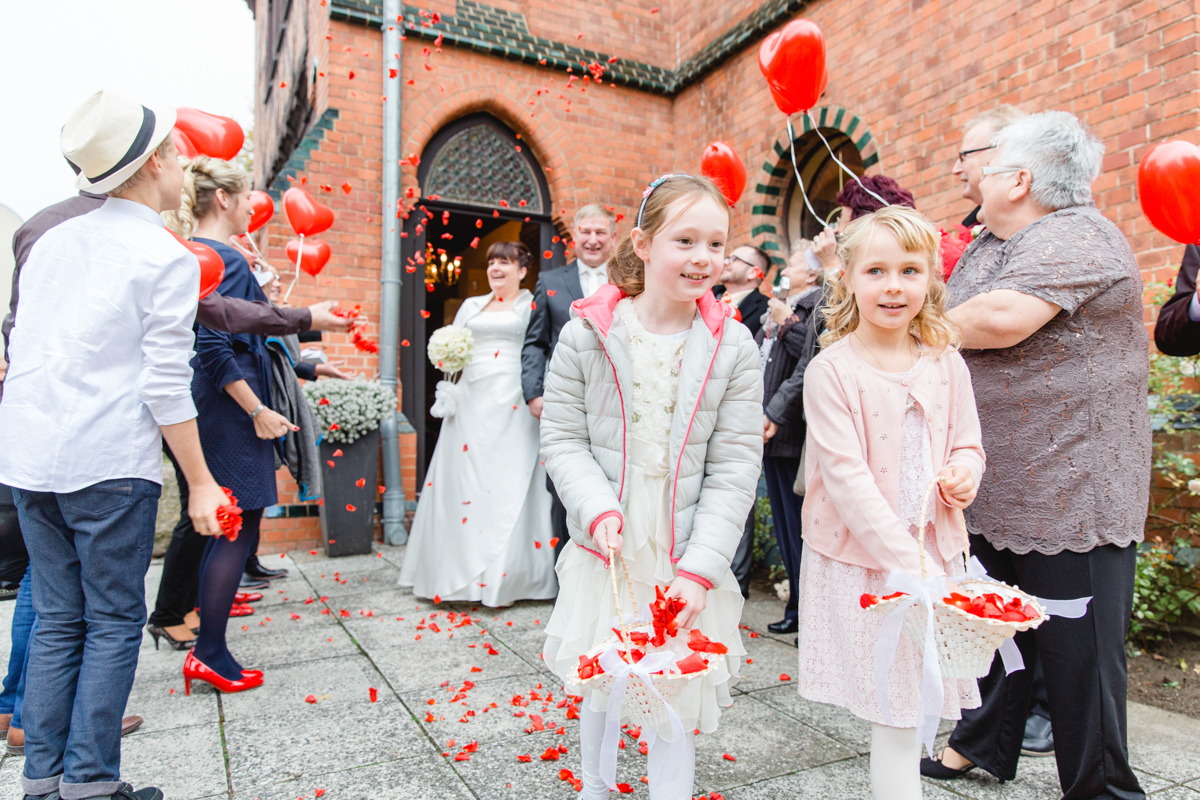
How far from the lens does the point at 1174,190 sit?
240 centimetres

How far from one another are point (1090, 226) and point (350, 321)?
2660 millimetres

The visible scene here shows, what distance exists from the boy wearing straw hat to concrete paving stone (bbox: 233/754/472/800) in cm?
40

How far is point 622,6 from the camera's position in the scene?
7.88 meters

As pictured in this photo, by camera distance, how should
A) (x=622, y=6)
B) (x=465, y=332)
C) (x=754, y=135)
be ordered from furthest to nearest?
(x=622, y=6), (x=754, y=135), (x=465, y=332)

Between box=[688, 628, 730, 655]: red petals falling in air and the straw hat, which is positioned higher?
the straw hat

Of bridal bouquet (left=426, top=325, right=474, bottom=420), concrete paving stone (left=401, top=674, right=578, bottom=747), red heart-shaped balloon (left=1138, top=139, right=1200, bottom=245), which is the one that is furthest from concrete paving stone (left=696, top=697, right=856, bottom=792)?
bridal bouquet (left=426, top=325, right=474, bottom=420)

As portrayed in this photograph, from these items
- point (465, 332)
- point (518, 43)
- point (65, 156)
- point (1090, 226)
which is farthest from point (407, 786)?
point (518, 43)

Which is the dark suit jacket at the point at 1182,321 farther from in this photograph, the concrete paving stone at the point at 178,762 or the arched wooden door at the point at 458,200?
the arched wooden door at the point at 458,200

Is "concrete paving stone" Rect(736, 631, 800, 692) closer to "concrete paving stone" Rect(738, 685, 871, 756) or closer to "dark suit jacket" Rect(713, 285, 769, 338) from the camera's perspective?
"concrete paving stone" Rect(738, 685, 871, 756)

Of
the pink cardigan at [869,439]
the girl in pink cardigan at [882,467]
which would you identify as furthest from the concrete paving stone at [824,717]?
the pink cardigan at [869,439]

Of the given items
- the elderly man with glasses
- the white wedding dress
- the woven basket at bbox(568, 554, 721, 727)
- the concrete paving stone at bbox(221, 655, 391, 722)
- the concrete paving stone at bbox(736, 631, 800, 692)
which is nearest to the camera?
the woven basket at bbox(568, 554, 721, 727)

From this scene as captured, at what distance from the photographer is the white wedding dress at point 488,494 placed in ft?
13.5

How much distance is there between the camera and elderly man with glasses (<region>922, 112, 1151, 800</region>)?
1.88 meters

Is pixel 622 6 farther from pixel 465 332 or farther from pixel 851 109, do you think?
pixel 465 332
